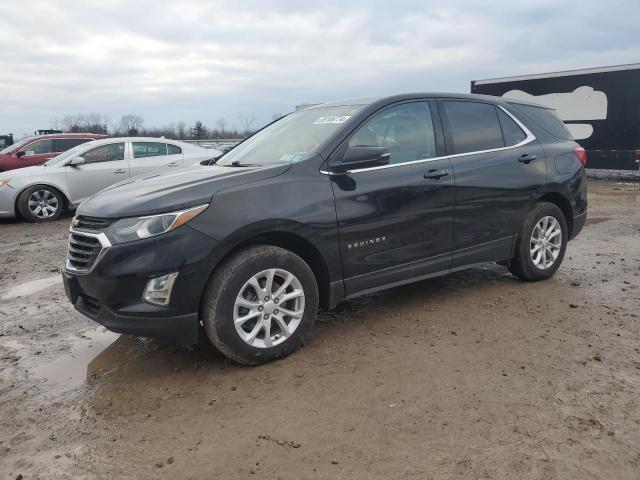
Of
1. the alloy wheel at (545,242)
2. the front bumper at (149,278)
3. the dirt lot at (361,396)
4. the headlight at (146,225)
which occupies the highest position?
the headlight at (146,225)

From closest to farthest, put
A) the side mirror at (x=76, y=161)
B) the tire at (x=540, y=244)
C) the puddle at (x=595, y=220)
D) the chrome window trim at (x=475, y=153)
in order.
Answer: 1. the chrome window trim at (x=475, y=153)
2. the tire at (x=540, y=244)
3. the puddle at (x=595, y=220)
4. the side mirror at (x=76, y=161)

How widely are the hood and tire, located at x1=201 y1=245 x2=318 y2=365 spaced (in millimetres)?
457

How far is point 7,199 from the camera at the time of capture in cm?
1008

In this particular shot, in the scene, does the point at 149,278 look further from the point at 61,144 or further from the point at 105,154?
the point at 61,144

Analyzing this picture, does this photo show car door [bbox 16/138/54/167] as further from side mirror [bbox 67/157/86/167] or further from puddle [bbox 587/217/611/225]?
puddle [bbox 587/217/611/225]

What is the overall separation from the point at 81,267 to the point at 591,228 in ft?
25.1

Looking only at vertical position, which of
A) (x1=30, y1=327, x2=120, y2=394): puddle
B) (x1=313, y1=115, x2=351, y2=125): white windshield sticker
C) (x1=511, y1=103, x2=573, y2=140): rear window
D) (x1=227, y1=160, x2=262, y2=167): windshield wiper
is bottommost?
(x1=30, y1=327, x2=120, y2=394): puddle

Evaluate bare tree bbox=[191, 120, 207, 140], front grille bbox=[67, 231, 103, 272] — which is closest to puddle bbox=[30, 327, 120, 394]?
front grille bbox=[67, 231, 103, 272]

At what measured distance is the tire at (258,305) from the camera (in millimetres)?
3363

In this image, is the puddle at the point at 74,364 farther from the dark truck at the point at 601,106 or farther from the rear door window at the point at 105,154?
the dark truck at the point at 601,106

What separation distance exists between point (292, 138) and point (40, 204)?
25.8ft

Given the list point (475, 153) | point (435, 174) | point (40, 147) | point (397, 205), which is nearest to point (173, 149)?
point (40, 147)

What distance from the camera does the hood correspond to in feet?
10.9

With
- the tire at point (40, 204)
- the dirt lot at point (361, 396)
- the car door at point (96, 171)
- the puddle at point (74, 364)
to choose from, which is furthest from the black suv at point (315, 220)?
the tire at point (40, 204)
